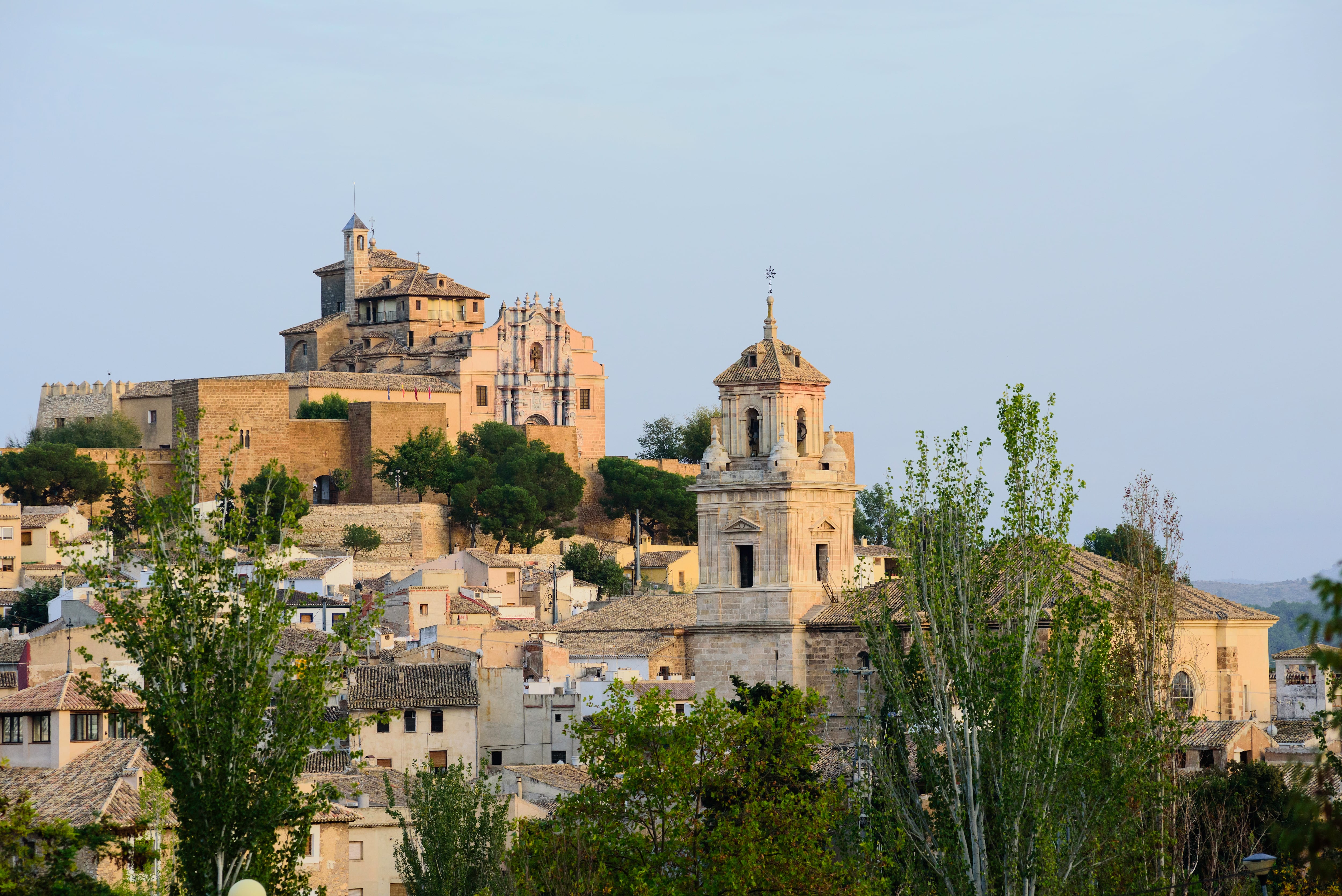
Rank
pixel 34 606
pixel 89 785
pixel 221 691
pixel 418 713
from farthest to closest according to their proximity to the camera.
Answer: pixel 34 606
pixel 418 713
pixel 89 785
pixel 221 691

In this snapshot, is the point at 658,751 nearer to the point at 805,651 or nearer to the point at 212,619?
the point at 212,619

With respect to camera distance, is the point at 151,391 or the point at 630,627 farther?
the point at 151,391

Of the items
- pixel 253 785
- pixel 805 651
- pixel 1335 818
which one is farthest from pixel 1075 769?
pixel 805 651

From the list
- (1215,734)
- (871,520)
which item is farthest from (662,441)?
(1215,734)

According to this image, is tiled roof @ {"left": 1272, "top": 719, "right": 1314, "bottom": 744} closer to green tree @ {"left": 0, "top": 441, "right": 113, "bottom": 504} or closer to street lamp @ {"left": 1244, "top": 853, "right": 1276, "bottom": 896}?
street lamp @ {"left": 1244, "top": 853, "right": 1276, "bottom": 896}

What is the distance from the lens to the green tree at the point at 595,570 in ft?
245

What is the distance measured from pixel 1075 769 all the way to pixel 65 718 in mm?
15130

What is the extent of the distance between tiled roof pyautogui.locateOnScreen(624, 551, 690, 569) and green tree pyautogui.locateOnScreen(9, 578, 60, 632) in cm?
2134

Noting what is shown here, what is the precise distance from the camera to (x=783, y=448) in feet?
137

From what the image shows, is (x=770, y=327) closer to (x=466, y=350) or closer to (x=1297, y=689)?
(x=1297, y=689)

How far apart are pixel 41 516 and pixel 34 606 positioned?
48.3 feet

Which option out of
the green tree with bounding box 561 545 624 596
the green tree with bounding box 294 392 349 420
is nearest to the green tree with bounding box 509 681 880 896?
the green tree with bounding box 561 545 624 596

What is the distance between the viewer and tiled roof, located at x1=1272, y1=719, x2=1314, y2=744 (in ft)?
118

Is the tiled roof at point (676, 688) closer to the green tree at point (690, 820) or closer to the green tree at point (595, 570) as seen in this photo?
the green tree at point (690, 820)
